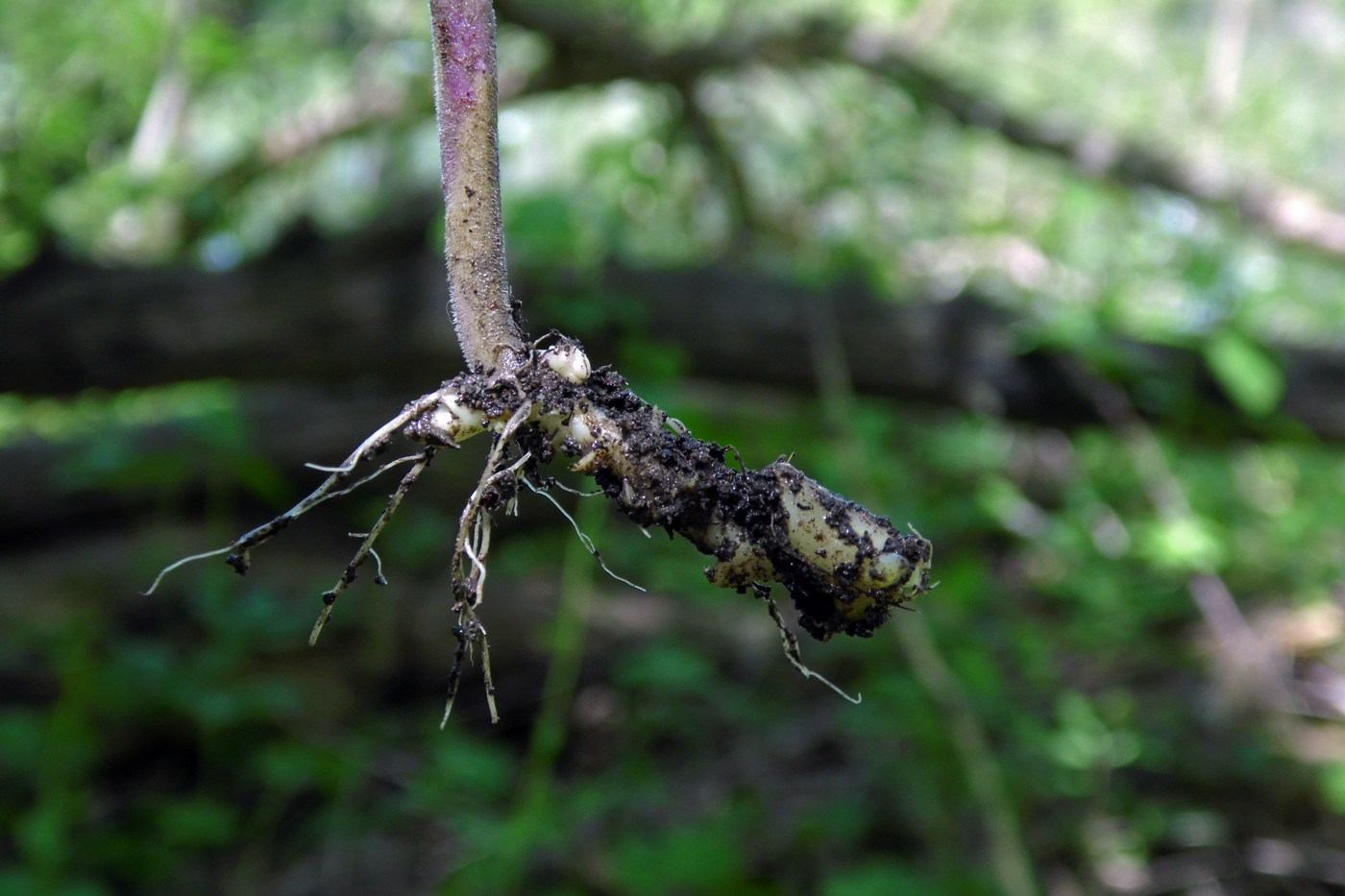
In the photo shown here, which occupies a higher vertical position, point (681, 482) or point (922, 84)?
point (922, 84)

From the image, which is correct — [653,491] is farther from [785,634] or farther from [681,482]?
[785,634]

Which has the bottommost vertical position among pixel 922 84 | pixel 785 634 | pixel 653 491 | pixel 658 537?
pixel 658 537

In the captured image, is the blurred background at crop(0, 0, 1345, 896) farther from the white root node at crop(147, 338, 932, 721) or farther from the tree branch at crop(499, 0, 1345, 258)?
the white root node at crop(147, 338, 932, 721)

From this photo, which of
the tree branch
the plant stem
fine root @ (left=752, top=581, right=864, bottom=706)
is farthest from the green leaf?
the plant stem

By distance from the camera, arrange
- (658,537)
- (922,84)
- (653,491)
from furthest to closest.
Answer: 1. (658,537)
2. (922,84)
3. (653,491)

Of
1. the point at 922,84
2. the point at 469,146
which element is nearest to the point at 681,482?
the point at 469,146

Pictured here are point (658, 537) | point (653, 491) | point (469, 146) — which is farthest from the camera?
point (658, 537)

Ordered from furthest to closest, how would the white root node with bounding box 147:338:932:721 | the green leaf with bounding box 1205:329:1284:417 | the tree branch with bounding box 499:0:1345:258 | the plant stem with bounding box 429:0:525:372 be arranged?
the tree branch with bounding box 499:0:1345:258 → the green leaf with bounding box 1205:329:1284:417 → the white root node with bounding box 147:338:932:721 → the plant stem with bounding box 429:0:525:372

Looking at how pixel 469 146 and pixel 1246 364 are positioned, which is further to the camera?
pixel 1246 364
